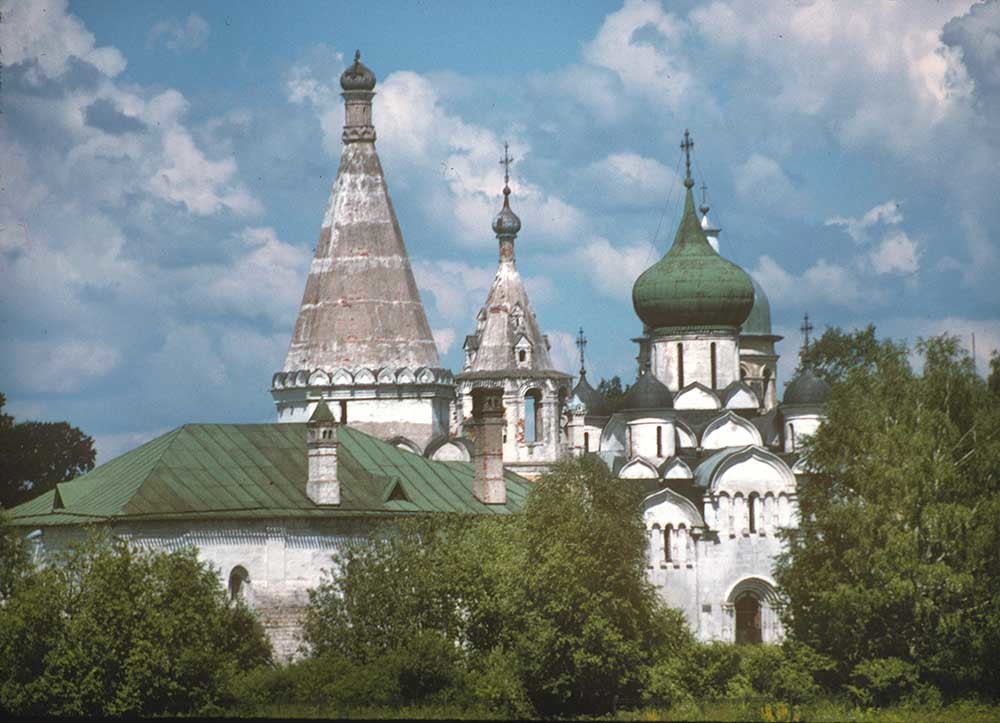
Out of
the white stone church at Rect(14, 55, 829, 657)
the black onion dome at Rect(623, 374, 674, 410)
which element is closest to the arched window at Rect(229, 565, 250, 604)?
the white stone church at Rect(14, 55, 829, 657)

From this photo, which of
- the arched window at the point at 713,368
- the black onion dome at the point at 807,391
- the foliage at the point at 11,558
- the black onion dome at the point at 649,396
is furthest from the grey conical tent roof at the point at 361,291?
the foliage at the point at 11,558

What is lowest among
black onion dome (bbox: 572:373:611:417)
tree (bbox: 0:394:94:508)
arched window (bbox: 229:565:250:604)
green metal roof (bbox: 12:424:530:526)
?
arched window (bbox: 229:565:250:604)

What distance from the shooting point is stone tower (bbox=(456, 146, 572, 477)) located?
63.2 metres

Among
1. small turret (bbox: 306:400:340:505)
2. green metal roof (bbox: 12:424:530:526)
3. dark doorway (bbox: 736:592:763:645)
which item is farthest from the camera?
dark doorway (bbox: 736:592:763:645)

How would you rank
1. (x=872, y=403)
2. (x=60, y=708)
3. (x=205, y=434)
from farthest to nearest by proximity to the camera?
(x=205, y=434)
(x=872, y=403)
(x=60, y=708)

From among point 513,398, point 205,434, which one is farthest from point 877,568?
point 513,398

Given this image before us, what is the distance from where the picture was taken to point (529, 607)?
39.1 metres

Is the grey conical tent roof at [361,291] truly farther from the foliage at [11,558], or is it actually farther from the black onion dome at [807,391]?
the foliage at [11,558]

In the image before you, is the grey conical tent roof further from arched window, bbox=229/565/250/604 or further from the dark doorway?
arched window, bbox=229/565/250/604

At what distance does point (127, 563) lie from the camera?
120 ft

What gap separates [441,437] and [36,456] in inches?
462

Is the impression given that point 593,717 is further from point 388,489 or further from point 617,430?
point 617,430

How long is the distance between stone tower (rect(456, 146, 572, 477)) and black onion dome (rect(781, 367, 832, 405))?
6.47 m

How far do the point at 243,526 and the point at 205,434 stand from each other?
3.44 m
